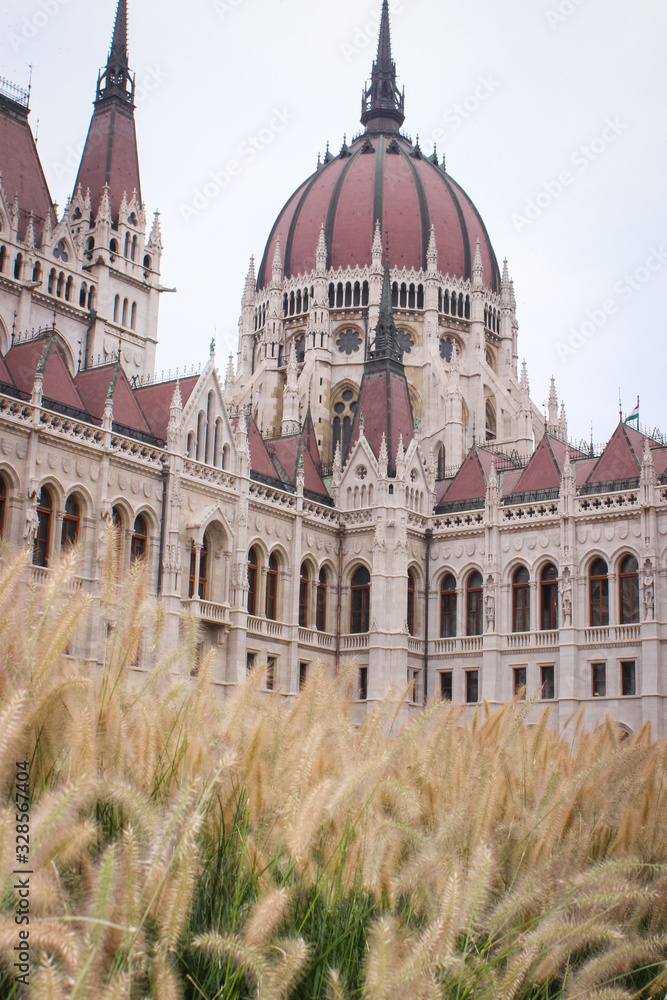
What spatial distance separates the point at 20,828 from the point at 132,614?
2.97 m

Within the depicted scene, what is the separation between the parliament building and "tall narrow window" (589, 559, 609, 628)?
0.08 meters

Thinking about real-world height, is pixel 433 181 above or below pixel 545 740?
above

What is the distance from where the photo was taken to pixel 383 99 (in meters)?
78.0

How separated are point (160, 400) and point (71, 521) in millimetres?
7263

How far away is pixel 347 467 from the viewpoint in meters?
45.6

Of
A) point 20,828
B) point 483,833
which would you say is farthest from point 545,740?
point 20,828

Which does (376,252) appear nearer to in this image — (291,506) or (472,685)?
(291,506)

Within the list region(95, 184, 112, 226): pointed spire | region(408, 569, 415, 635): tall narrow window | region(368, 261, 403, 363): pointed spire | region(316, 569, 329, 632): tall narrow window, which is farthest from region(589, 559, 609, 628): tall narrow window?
region(95, 184, 112, 226): pointed spire

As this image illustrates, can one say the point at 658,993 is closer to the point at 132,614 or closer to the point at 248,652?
the point at 132,614

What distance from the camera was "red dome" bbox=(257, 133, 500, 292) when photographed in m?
65.2

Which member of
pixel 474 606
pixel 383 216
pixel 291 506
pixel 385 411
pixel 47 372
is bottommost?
pixel 474 606

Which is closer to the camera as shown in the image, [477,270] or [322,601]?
[322,601]

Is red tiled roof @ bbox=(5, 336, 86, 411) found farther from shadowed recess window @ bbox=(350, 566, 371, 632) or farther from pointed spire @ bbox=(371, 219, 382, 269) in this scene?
pointed spire @ bbox=(371, 219, 382, 269)

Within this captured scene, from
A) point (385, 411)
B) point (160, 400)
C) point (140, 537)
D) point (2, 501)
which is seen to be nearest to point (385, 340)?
point (385, 411)
